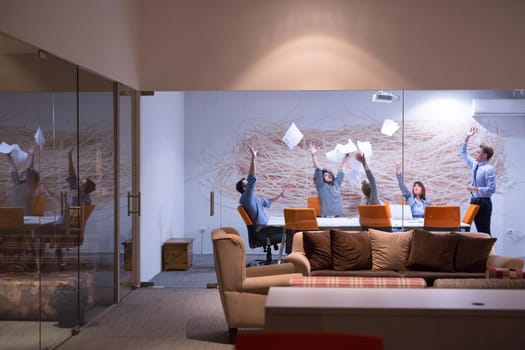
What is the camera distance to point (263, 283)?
6.36m

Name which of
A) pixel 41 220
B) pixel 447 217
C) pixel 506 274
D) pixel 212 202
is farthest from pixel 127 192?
pixel 506 274

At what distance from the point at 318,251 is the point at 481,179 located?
2.64 m

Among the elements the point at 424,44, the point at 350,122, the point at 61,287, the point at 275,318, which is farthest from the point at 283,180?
the point at 275,318

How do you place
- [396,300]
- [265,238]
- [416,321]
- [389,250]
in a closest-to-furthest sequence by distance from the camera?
1. [416,321]
2. [396,300]
3. [389,250]
4. [265,238]

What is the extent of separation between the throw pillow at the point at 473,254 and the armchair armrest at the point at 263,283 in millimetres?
1856

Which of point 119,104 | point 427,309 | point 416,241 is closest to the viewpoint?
point 427,309

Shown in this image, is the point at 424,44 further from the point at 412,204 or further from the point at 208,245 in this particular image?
the point at 208,245

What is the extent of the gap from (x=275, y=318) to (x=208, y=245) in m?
5.22

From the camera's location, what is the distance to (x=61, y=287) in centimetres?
622

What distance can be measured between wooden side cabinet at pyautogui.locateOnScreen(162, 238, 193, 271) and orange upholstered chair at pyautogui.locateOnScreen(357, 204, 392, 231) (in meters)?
2.07

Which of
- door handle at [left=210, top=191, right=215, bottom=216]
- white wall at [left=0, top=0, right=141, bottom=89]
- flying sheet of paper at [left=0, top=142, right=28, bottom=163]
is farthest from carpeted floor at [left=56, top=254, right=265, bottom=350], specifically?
white wall at [left=0, top=0, right=141, bottom=89]

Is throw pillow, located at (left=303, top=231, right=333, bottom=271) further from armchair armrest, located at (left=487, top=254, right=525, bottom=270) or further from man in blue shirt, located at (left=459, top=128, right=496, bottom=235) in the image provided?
man in blue shirt, located at (left=459, top=128, right=496, bottom=235)

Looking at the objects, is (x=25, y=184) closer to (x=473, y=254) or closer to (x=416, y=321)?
(x=416, y=321)

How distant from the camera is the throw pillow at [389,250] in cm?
744
